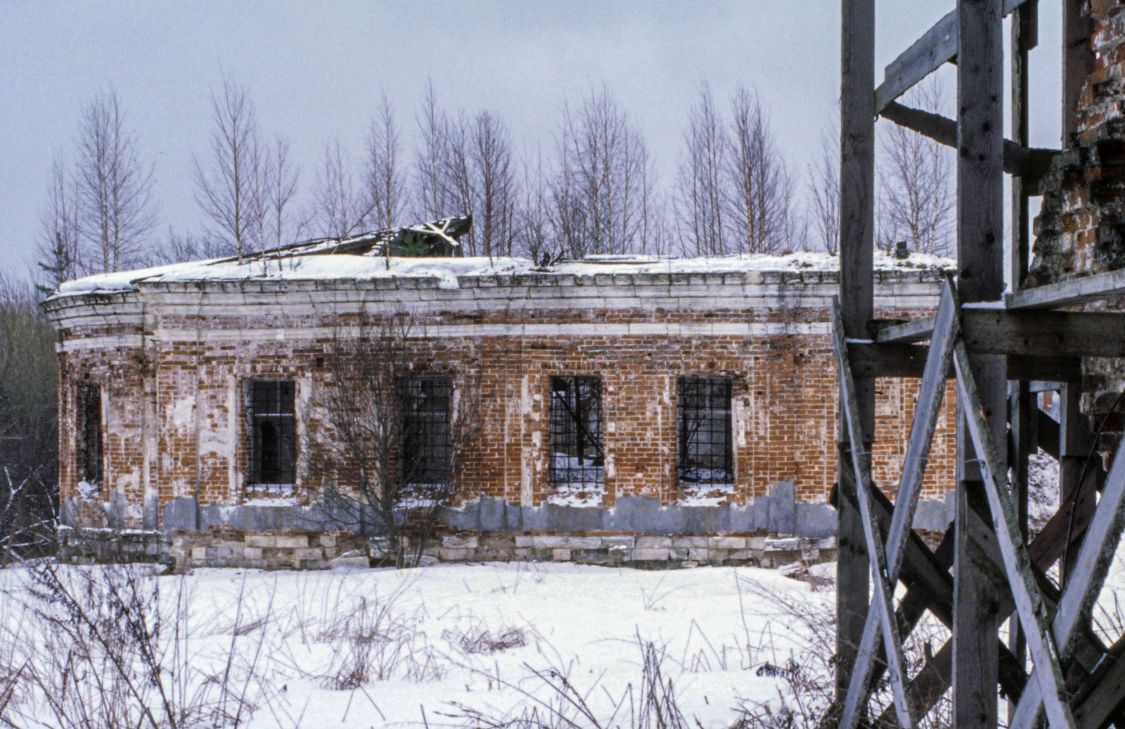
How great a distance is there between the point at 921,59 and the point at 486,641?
17.2 ft

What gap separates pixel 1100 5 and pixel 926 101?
23018mm

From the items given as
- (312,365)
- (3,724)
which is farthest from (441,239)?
(3,724)

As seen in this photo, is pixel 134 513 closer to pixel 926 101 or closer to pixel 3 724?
pixel 3 724

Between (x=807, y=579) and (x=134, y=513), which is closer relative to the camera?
(x=807, y=579)

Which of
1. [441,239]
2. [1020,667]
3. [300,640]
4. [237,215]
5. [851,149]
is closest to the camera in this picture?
[1020,667]

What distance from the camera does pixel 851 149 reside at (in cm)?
422

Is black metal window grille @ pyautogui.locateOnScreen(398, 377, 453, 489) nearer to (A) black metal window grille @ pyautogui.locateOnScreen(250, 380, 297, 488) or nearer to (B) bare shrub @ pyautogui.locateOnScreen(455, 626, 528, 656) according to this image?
(A) black metal window grille @ pyautogui.locateOnScreen(250, 380, 297, 488)

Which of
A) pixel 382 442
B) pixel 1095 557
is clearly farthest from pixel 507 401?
pixel 1095 557

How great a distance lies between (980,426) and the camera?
283 cm

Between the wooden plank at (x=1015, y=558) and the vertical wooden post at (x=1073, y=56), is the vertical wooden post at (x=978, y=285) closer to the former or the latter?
the wooden plank at (x=1015, y=558)

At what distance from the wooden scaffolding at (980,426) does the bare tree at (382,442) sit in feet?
27.6

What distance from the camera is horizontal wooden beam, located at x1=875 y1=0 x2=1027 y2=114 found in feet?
11.5

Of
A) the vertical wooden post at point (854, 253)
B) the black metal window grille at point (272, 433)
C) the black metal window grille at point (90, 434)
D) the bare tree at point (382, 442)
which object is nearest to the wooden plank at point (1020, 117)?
the vertical wooden post at point (854, 253)

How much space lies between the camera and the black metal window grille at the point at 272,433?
13078 mm
